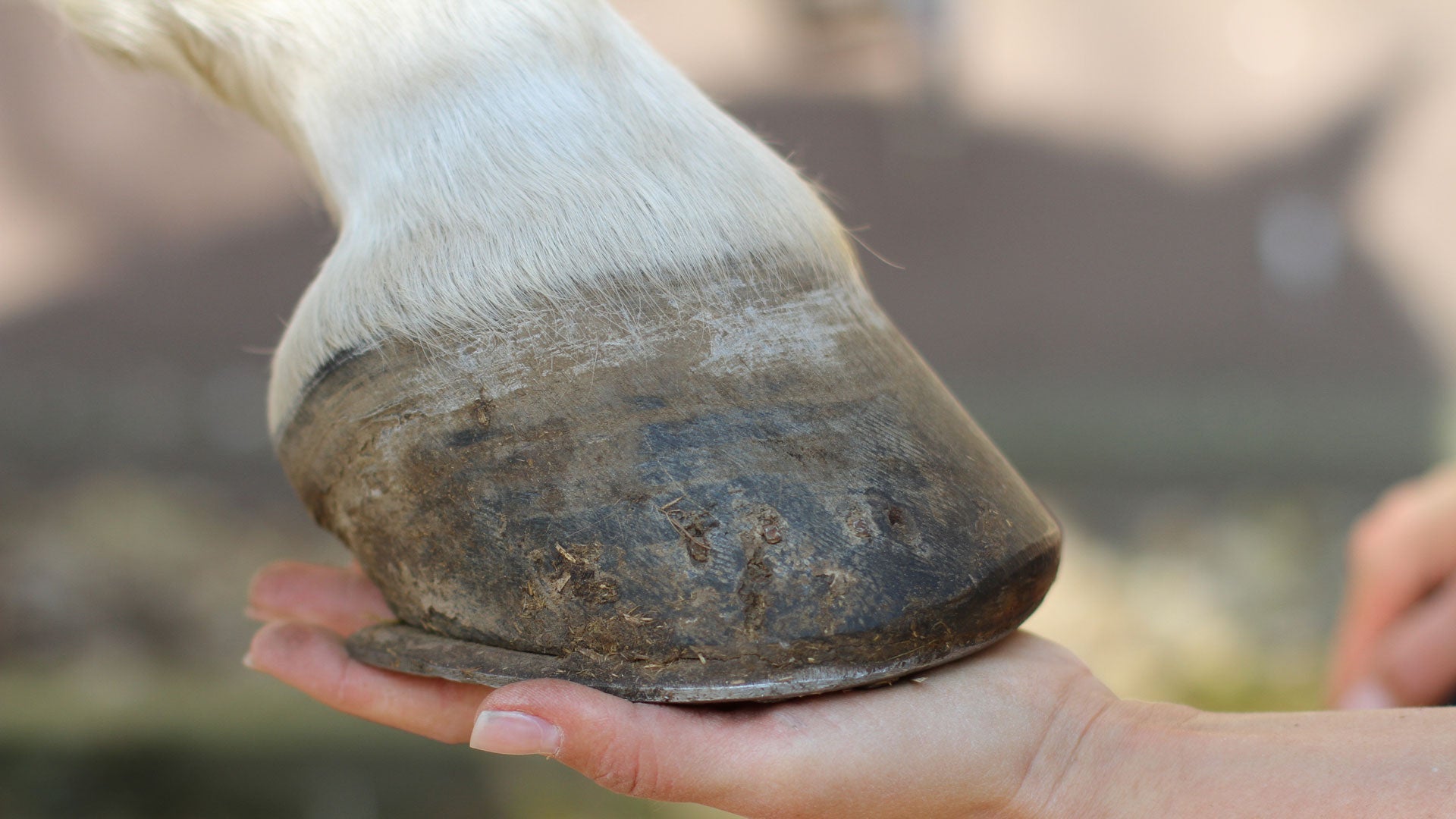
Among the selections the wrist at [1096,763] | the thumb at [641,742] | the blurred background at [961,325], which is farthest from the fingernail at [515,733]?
the blurred background at [961,325]

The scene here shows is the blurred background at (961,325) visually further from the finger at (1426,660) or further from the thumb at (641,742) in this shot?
the thumb at (641,742)

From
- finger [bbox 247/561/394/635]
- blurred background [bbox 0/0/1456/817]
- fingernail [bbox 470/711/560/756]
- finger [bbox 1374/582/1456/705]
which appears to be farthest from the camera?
blurred background [bbox 0/0/1456/817]

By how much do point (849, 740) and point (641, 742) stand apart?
4.5 inches

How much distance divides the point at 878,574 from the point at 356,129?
17.4 inches

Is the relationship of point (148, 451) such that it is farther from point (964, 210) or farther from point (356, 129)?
point (964, 210)

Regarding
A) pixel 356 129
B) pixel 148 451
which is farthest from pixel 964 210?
pixel 148 451

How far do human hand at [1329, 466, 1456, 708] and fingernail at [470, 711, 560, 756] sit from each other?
0.81 m

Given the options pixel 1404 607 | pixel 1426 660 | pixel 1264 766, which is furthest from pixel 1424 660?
pixel 1264 766

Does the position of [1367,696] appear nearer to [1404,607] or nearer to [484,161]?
[1404,607]

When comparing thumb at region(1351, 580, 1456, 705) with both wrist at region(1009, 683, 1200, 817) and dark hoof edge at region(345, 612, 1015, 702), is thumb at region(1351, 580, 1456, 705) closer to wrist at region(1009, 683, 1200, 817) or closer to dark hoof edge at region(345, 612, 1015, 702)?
wrist at region(1009, 683, 1200, 817)

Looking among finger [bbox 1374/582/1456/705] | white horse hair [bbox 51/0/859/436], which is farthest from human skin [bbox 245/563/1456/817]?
finger [bbox 1374/582/1456/705]

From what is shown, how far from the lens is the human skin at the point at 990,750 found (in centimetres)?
59

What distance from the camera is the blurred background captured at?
1.59m

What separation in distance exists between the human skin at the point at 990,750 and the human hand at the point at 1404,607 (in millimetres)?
430
